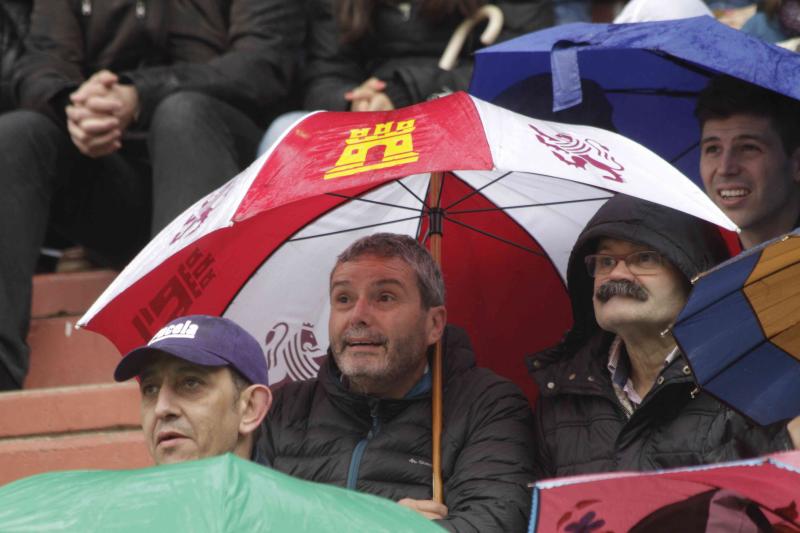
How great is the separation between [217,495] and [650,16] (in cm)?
318

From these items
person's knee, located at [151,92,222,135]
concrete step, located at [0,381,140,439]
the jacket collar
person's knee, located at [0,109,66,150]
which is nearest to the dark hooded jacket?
the jacket collar

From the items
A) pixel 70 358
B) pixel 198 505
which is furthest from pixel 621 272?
pixel 70 358

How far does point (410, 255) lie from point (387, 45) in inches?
76.6

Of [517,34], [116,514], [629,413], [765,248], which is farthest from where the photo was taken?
[517,34]

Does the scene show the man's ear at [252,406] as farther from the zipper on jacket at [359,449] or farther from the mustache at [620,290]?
the mustache at [620,290]

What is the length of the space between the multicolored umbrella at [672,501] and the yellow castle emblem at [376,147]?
39.2 inches

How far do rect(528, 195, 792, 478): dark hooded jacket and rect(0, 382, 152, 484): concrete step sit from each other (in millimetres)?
1297

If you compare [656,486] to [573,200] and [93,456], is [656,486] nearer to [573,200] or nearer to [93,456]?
[573,200]

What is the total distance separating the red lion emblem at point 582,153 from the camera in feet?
13.1

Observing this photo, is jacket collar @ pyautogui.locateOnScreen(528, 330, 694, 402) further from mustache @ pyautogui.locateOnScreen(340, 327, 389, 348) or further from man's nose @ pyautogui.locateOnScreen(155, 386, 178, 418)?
man's nose @ pyautogui.locateOnScreen(155, 386, 178, 418)

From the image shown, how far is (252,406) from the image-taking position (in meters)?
4.19

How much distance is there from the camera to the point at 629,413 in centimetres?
437

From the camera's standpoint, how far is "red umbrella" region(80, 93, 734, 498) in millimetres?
4086

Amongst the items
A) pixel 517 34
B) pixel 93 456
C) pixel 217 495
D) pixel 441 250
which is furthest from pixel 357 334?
pixel 517 34
